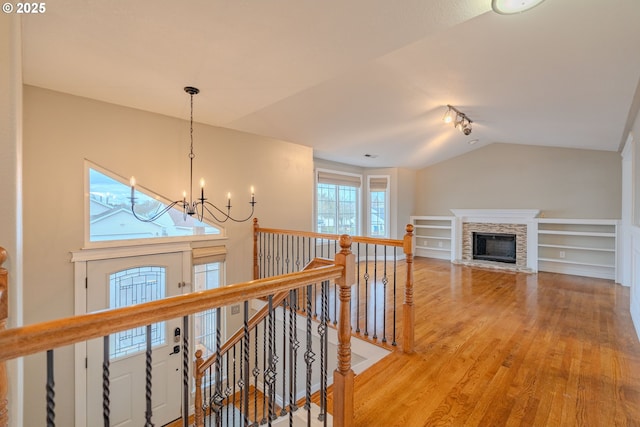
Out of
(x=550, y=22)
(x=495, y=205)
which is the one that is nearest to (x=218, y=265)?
(x=550, y=22)

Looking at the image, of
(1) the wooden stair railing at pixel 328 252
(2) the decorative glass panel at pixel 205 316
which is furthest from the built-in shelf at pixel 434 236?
(2) the decorative glass panel at pixel 205 316

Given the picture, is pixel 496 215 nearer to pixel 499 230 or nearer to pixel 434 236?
pixel 499 230

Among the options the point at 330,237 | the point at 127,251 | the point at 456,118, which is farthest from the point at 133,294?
the point at 456,118

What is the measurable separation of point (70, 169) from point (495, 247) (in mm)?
7392

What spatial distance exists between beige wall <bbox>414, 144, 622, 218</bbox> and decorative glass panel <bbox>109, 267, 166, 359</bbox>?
6360 millimetres

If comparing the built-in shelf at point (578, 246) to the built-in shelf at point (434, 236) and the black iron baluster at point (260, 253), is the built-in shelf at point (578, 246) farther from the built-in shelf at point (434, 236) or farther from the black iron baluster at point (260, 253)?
the black iron baluster at point (260, 253)

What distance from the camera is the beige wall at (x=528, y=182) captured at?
5285 mm

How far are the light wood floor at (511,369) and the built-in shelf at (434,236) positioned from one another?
10.3 feet

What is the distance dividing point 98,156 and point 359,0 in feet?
9.64

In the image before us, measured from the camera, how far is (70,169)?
2.85 meters

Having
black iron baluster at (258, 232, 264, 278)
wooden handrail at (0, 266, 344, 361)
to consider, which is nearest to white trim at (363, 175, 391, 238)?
black iron baluster at (258, 232, 264, 278)

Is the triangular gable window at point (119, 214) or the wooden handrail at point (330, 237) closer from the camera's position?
the wooden handrail at point (330, 237)

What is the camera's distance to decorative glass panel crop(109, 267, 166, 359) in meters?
3.11

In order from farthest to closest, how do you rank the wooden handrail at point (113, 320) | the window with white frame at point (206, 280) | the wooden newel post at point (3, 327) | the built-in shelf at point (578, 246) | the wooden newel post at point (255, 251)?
the built-in shelf at point (578, 246), the wooden newel post at point (255, 251), the window with white frame at point (206, 280), the wooden newel post at point (3, 327), the wooden handrail at point (113, 320)
